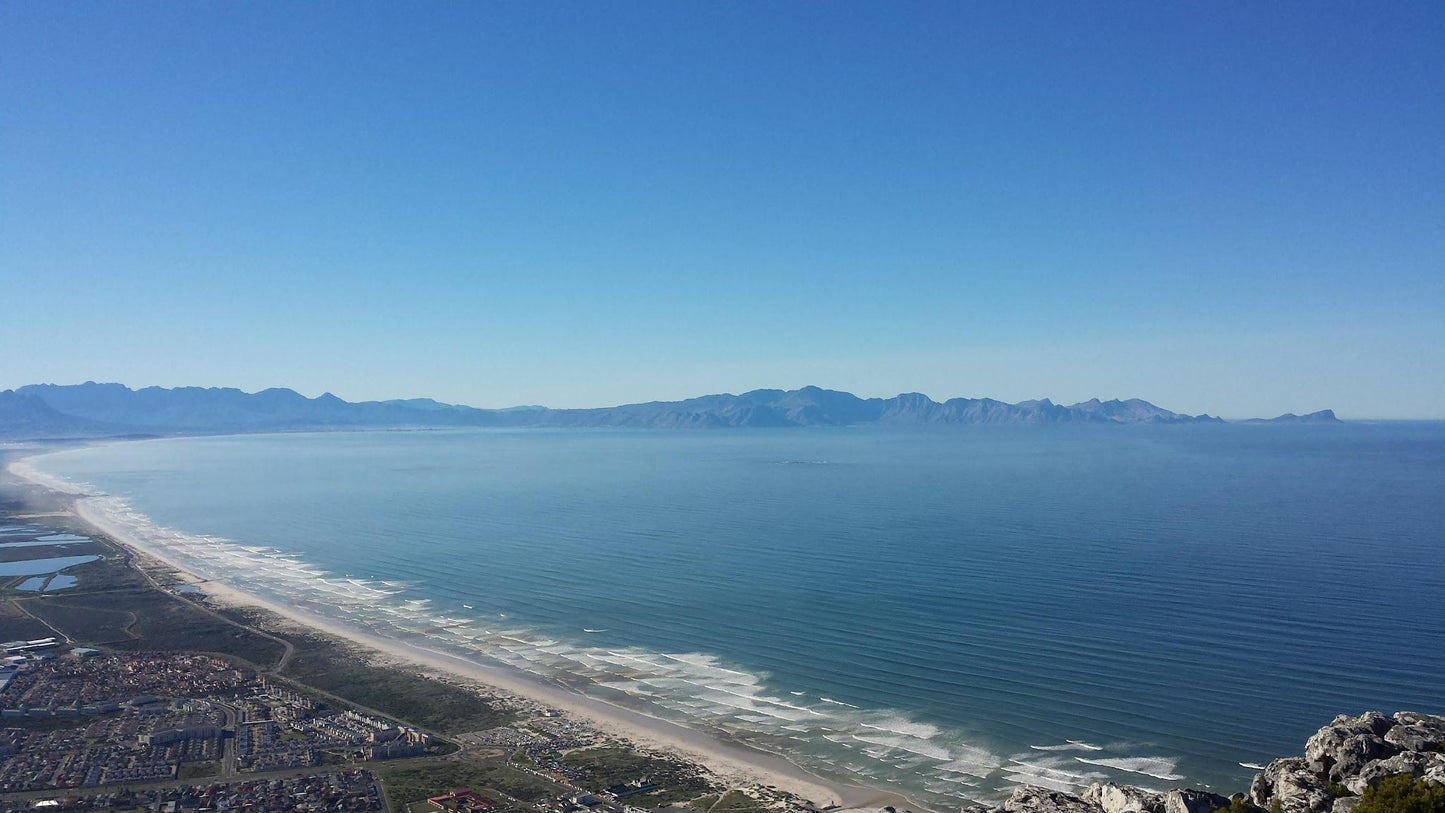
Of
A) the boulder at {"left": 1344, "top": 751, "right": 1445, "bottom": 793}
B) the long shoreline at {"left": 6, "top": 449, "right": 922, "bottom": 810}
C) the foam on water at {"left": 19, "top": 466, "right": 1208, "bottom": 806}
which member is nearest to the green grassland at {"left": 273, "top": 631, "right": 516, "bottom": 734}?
the long shoreline at {"left": 6, "top": 449, "right": 922, "bottom": 810}

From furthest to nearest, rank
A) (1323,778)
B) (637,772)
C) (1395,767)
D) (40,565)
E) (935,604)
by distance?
(40,565) → (935,604) → (637,772) → (1323,778) → (1395,767)

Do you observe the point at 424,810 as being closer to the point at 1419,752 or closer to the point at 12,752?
the point at 12,752

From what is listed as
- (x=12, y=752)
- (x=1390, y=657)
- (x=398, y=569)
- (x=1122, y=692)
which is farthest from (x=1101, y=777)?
(x=398, y=569)

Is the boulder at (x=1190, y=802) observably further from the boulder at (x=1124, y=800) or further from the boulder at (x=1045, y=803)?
the boulder at (x=1045, y=803)

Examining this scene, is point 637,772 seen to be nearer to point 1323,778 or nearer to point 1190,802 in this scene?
point 1190,802

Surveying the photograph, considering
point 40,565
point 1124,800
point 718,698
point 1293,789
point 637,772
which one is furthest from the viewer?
point 40,565

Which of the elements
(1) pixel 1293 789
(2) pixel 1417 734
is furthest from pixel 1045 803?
(2) pixel 1417 734
